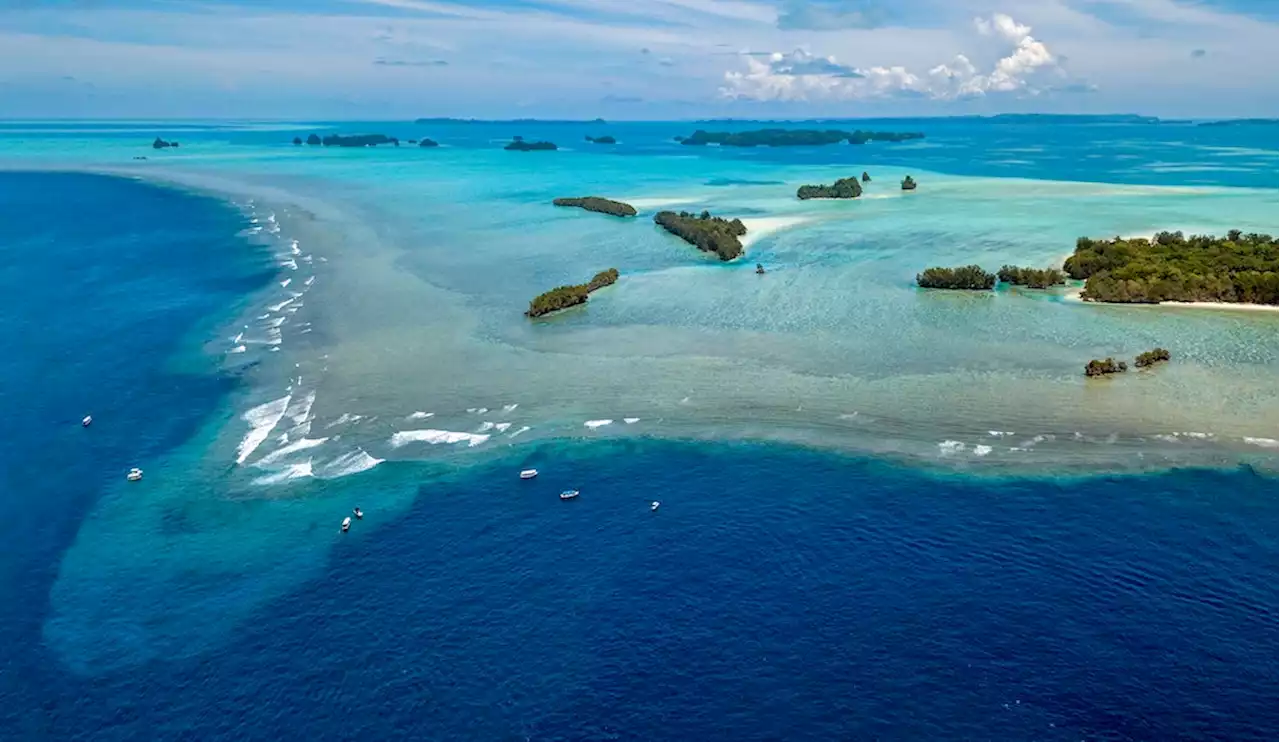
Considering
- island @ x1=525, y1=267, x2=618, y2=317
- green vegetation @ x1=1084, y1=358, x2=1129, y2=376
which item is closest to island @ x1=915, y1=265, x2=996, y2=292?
green vegetation @ x1=1084, y1=358, x2=1129, y2=376

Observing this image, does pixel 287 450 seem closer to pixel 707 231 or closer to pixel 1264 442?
pixel 1264 442

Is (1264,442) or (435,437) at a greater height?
(1264,442)

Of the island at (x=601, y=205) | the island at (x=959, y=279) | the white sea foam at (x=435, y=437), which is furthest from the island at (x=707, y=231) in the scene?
the white sea foam at (x=435, y=437)

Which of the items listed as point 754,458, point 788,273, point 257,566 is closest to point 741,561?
point 754,458

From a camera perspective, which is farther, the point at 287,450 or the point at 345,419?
the point at 345,419

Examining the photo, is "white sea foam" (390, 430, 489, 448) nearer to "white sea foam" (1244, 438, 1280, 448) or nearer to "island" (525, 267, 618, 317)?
"island" (525, 267, 618, 317)

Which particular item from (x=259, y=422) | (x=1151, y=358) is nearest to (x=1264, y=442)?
(x=1151, y=358)

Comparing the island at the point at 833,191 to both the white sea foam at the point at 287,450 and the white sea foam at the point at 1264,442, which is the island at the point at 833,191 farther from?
the white sea foam at the point at 287,450
